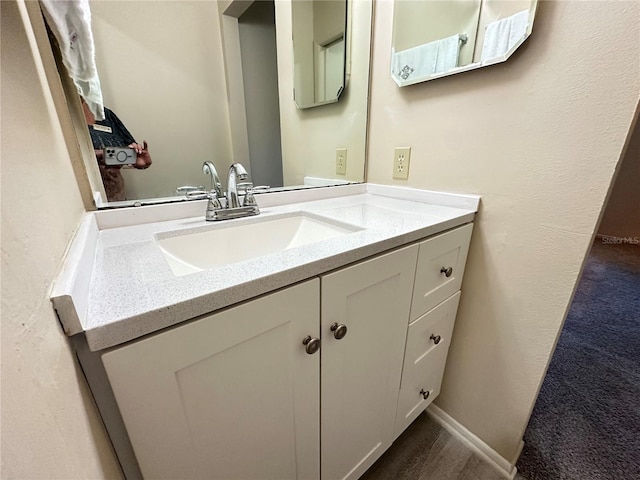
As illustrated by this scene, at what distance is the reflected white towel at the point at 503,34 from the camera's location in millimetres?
702

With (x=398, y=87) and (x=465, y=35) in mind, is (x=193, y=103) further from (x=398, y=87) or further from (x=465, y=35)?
(x=465, y=35)

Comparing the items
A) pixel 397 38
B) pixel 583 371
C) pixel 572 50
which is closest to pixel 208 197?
pixel 397 38

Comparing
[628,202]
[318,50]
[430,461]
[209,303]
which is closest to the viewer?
[209,303]

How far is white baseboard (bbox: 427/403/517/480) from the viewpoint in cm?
98

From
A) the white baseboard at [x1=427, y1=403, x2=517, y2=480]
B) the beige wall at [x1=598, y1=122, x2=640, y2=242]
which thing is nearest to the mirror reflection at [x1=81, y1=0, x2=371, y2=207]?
the white baseboard at [x1=427, y1=403, x2=517, y2=480]

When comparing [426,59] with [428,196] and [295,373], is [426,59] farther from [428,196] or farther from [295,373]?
[295,373]

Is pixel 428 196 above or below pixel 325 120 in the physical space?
below

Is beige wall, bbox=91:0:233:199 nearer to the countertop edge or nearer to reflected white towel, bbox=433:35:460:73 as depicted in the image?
the countertop edge

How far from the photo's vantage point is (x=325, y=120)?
1.23 m

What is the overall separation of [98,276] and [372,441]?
89 centimetres

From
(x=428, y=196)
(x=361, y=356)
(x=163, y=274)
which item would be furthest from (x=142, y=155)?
(x=428, y=196)

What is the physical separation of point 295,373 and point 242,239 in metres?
0.42

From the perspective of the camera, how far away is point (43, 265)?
1.04 feet

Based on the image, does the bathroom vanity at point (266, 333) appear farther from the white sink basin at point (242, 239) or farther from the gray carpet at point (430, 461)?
the gray carpet at point (430, 461)
